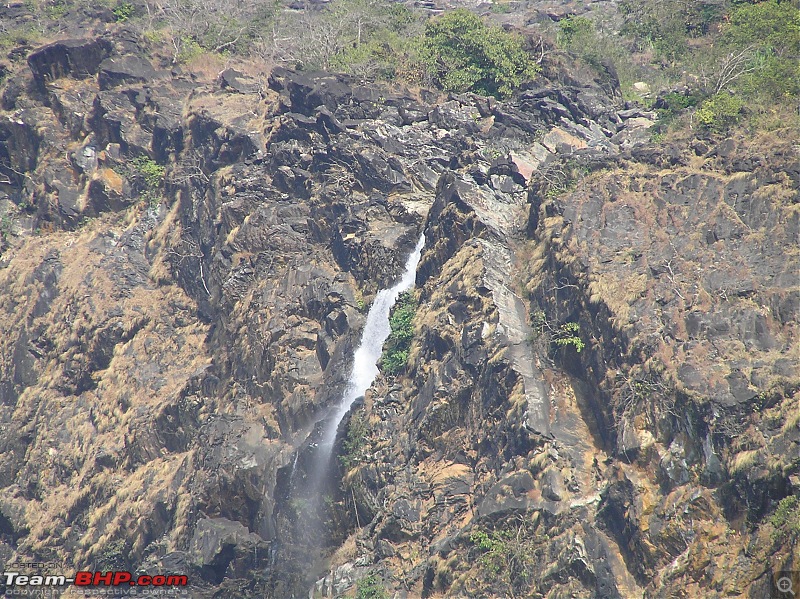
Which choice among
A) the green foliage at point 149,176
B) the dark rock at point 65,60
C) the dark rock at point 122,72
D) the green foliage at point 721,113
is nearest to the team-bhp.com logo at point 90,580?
the green foliage at point 149,176

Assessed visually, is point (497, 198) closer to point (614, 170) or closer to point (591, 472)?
point (614, 170)

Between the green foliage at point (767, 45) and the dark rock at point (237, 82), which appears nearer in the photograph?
the green foliage at point (767, 45)

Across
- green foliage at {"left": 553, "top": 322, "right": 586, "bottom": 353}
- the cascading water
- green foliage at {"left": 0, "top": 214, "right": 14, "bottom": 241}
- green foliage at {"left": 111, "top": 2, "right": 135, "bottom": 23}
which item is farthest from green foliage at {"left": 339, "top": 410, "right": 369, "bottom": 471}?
green foliage at {"left": 111, "top": 2, "right": 135, "bottom": 23}

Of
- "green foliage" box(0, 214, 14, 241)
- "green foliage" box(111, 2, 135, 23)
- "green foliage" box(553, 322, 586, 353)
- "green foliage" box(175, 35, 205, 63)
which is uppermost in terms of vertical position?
"green foliage" box(553, 322, 586, 353)

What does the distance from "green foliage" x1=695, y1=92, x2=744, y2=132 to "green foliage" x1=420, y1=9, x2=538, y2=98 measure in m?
13.9

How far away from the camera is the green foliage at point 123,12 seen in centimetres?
6719

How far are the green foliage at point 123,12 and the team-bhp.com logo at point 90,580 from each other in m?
41.6

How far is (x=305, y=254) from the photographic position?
45.7 metres

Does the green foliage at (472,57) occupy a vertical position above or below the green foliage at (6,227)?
above

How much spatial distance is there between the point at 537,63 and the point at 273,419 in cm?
2759

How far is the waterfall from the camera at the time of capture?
128ft

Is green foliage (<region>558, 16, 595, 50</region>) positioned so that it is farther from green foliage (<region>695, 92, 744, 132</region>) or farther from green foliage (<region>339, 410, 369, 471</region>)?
green foliage (<region>339, 410, 369, 471</region>)

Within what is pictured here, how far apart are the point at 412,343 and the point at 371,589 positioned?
431 inches

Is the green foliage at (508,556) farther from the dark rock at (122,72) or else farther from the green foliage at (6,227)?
the dark rock at (122,72)
